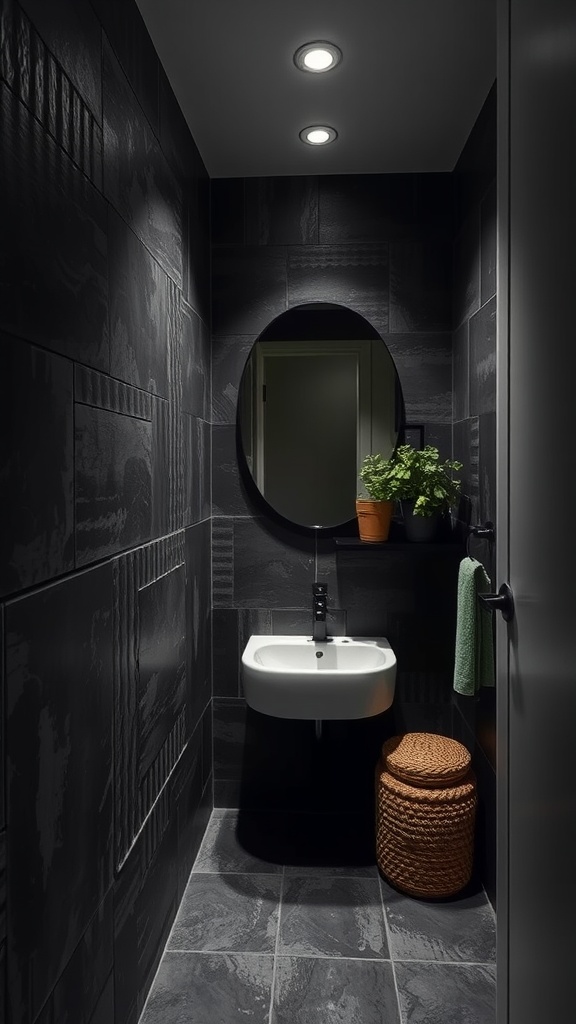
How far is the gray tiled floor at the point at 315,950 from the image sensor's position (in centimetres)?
163

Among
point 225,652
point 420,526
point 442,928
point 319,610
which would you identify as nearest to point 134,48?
point 420,526

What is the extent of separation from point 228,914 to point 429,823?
0.67 m

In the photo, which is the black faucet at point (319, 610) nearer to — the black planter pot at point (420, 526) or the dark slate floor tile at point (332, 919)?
the black planter pot at point (420, 526)

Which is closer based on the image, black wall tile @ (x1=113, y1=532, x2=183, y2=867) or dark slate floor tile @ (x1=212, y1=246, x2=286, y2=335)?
black wall tile @ (x1=113, y1=532, x2=183, y2=867)

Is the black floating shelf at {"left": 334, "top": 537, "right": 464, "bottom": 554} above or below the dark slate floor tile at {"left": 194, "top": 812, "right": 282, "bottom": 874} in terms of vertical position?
above

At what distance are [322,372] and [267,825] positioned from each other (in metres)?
1.73

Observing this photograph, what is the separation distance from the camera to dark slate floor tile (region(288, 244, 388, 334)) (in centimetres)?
252

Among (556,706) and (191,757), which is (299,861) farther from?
(556,706)

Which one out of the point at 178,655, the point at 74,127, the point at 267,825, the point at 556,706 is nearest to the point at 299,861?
the point at 267,825

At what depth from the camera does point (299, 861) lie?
2273mm

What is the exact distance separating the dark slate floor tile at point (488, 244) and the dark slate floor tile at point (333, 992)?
74.9 inches

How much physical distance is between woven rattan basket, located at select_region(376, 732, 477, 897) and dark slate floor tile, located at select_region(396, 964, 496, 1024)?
0.30m

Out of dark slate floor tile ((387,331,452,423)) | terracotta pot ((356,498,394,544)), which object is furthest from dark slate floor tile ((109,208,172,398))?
dark slate floor tile ((387,331,452,423))

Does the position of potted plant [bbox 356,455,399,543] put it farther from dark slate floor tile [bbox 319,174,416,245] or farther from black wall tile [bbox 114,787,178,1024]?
black wall tile [bbox 114,787,178,1024]
